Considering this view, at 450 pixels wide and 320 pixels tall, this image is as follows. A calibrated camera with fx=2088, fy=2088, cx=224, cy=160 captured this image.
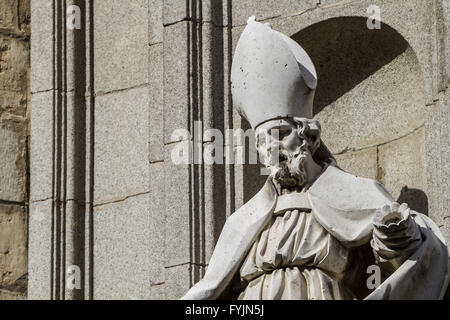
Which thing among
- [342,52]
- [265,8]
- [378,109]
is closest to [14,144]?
[265,8]

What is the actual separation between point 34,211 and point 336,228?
2530mm

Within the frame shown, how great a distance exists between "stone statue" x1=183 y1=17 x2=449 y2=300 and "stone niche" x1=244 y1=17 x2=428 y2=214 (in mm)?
1211

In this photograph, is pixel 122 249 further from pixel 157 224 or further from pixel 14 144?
pixel 14 144

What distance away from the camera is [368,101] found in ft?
33.8

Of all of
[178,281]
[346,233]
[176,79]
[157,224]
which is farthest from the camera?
[176,79]

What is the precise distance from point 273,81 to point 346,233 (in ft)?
2.43

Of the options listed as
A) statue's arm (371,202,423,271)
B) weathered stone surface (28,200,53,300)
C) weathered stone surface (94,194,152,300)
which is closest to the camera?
statue's arm (371,202,423,271)

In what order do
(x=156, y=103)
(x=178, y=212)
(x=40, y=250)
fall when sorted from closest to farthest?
(x=178, y=212) < (x=156, y=103) < (x=40, y=250)

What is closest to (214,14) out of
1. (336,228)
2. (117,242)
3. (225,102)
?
(225,102)

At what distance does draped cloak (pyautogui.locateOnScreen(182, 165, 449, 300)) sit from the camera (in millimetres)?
8336

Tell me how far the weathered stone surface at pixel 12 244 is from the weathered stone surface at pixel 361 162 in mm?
1681

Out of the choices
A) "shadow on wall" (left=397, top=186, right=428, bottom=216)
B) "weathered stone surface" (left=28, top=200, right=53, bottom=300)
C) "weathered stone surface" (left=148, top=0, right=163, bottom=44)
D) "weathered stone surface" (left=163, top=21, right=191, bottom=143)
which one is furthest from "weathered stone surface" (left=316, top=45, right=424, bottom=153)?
"weathered stone surface" (left=28, top=200, right=53, bottom=300)

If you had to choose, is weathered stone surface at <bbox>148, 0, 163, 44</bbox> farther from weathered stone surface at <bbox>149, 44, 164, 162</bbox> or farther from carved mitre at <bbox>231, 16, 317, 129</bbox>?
carved mitre at <bbox>231, 16, 317, 129</bbox>

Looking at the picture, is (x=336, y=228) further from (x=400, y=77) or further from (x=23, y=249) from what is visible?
(x=23, y=249)
